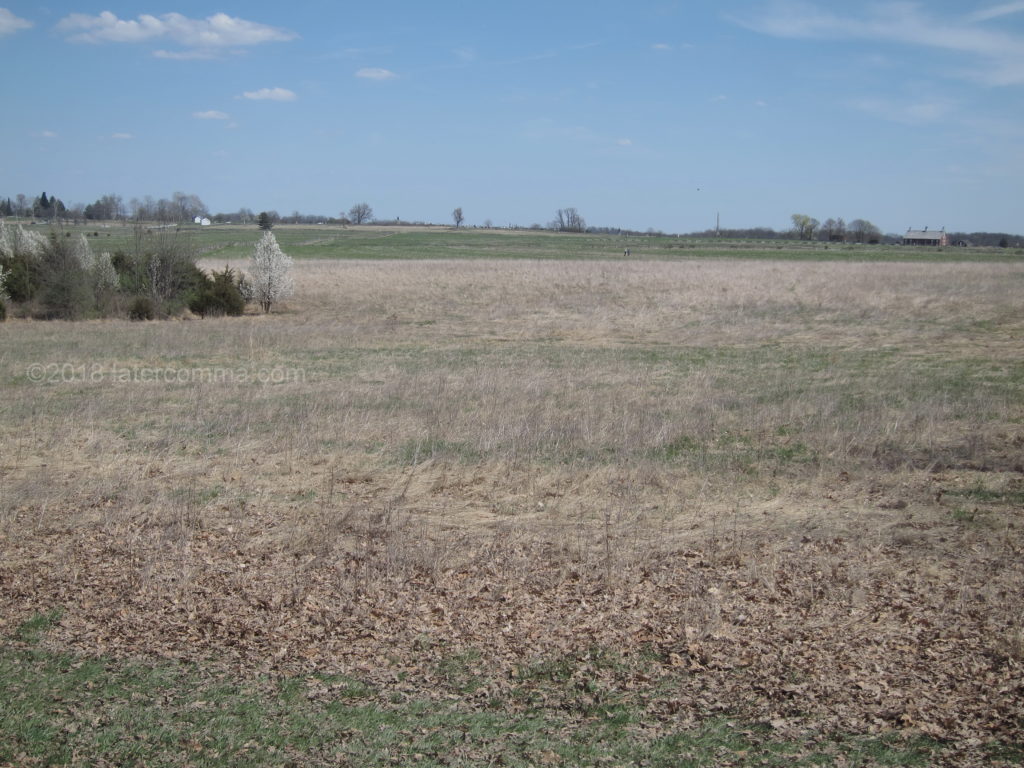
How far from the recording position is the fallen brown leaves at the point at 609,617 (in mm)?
5637

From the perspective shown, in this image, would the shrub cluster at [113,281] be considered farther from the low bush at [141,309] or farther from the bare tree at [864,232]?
the bare tree at [864,232]

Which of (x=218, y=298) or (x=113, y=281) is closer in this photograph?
(x=113, y=281)

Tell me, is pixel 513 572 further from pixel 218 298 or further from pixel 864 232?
pixel 864 232

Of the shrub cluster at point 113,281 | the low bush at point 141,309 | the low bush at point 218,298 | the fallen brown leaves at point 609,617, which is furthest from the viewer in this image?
the low bush at point 218,298

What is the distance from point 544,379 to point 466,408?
14.4ft

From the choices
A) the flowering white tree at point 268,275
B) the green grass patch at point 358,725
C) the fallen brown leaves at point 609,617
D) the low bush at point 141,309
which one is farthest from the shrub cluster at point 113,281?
the green grass patch at point 358,725

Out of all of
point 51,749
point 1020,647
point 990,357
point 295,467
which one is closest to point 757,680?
point 1020,647

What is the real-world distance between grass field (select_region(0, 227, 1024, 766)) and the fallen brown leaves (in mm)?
30

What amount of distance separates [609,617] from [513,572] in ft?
4.15

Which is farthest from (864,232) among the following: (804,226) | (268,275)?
(268,275)

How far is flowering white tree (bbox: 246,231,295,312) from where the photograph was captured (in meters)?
42.3

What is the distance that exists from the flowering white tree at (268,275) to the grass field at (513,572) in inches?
929

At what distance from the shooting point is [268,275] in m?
42.5

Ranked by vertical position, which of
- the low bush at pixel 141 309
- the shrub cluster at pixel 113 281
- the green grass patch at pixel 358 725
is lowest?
the green grass patch at pixel 358 725
